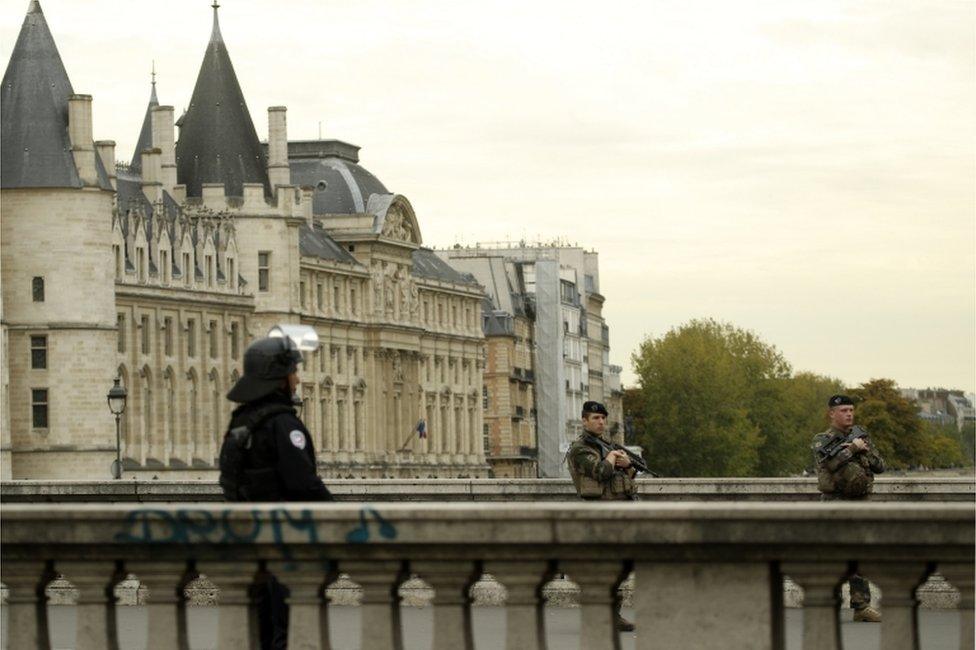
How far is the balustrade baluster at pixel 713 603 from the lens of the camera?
901 centimetres

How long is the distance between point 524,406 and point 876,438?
127ft

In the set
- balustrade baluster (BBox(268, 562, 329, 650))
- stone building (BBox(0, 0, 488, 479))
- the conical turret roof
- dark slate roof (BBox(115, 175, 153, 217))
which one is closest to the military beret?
balustrade baluster (BBox(268, 562, 329, 650))

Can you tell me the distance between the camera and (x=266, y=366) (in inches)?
426

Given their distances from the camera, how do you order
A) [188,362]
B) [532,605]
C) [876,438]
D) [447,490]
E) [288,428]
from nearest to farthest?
1. [532,605]
2. [288,428]
3. [447,490]
4. [188,362]
5. [876,438]

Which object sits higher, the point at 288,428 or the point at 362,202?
the point at 362,202

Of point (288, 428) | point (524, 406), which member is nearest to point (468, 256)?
point (524, 406)

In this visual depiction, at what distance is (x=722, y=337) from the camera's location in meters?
170

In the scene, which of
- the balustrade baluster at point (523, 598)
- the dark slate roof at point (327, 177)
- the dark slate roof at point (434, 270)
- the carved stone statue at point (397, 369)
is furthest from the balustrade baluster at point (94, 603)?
the dark slate roof at point (434, 270)

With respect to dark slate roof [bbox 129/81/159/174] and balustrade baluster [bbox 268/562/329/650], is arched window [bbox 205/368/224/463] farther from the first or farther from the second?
balustrade baluster [bbox 268/562/329/650]

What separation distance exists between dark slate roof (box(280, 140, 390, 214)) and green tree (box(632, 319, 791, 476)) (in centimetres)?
3253

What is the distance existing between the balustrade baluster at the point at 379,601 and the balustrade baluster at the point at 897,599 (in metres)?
1.47

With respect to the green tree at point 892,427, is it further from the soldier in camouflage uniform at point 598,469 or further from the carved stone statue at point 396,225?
the soldier in camouflage uniform at point 598,469

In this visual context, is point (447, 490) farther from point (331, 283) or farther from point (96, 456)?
point (331, 283)

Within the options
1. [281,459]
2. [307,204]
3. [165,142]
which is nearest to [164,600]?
[281,459]
